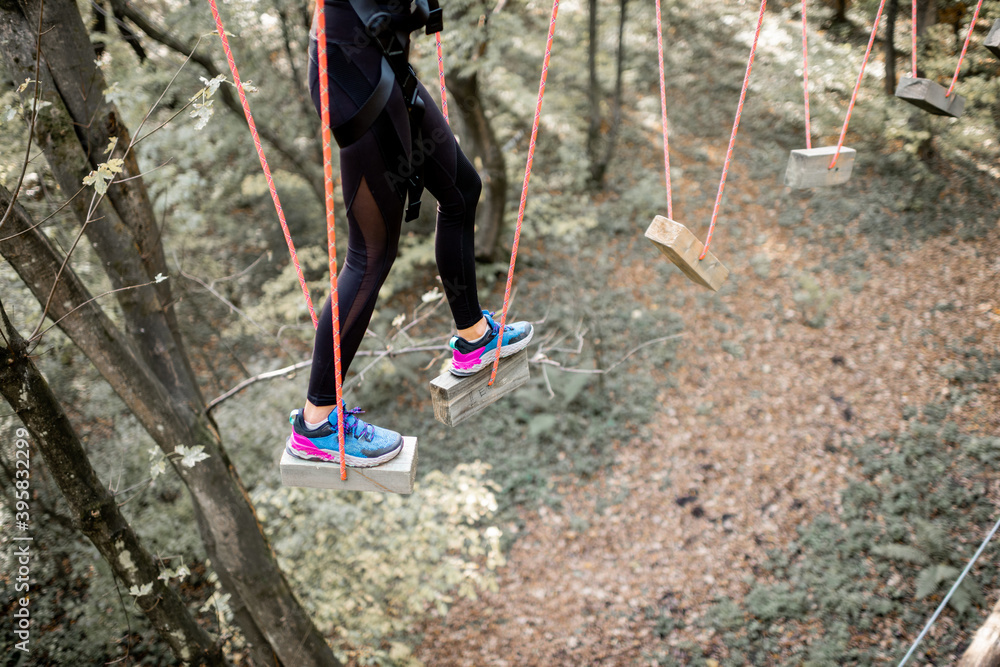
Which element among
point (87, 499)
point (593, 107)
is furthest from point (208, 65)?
point (593, 107)

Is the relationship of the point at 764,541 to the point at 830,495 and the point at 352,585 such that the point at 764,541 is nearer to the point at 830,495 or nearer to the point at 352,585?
the point at 830,495

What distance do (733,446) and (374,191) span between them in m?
5.76

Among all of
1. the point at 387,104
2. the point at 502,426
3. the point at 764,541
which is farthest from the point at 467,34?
the point at 764,541

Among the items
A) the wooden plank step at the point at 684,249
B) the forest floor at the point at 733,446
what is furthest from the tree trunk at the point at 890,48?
the wooden plank step at the point at 684,249

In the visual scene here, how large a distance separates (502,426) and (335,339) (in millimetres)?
5545

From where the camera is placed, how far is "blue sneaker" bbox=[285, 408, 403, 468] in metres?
2.07

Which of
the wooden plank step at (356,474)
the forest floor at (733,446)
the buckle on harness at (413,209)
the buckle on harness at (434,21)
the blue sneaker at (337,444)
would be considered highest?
the buckle on harness at (434,21)

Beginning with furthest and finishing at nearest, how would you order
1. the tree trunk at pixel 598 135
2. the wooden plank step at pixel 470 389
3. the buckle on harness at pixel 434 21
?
the tree trunk at pixel 598 135
the wooden plank step at pixel 470 389
the buckle on harness at pixel 434 21

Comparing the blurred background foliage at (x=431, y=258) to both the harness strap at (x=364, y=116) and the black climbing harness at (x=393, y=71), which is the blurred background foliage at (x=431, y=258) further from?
the harness strap at (x=364, y=116)

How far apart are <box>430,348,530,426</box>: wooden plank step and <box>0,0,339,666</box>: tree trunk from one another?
1560 mm

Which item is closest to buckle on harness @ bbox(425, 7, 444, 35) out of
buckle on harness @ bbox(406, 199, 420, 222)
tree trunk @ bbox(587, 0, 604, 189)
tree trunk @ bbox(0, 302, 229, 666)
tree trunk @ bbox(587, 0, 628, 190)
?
buckle on harness @ bbox(406, 199, 420, 222)

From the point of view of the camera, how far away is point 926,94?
329 cm

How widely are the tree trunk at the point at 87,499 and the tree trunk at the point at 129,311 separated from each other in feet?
1.06

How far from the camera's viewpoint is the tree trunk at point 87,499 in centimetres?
242
